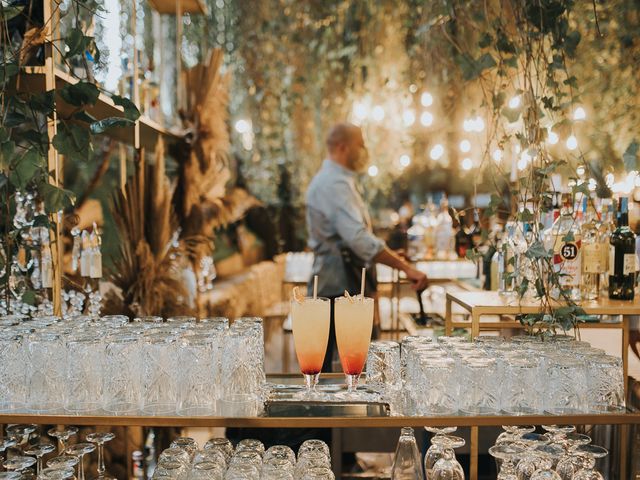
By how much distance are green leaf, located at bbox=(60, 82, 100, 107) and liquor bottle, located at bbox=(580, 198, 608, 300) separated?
1822 millimetres

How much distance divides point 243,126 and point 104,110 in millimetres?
4201

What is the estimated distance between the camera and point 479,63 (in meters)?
2.13

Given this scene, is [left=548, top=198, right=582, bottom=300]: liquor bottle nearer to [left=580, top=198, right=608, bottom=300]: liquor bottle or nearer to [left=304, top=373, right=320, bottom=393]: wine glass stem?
[left=580, top=198, right=608, bottom=300]: liquor bottle

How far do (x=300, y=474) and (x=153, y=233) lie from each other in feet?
6.33

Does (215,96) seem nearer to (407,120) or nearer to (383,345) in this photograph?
(407,120)

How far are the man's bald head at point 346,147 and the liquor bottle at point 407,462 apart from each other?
2292 mm

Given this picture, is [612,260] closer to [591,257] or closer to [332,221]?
[591,257]

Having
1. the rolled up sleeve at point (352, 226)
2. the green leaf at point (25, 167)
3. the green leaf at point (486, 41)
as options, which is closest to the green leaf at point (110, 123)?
the green leaf at point (25, 167)

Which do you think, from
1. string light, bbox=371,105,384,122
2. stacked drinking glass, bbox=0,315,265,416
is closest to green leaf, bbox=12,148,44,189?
stacked drinking glass, bbox=0,315,265,416

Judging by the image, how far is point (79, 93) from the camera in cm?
175

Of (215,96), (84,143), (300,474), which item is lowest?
(300,474)

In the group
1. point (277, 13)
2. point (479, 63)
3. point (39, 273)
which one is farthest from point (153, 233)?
point (277, 13)

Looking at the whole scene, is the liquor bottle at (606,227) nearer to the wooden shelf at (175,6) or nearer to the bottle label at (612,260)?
the bottle label at (612,260)

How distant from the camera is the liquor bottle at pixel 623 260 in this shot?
2.42m
